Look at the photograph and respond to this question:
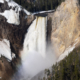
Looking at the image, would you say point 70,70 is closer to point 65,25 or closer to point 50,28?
point 65,25

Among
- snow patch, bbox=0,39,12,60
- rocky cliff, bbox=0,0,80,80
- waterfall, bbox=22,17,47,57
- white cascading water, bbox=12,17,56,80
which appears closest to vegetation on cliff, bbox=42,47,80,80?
rocky cliff, bbox=0,0,80,80

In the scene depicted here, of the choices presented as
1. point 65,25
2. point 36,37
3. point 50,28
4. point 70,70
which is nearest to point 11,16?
point 36,37

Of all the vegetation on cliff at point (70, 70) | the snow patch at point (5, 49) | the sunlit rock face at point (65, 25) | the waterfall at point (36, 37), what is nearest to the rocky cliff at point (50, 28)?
the sunlit rock face at point (65, 25)

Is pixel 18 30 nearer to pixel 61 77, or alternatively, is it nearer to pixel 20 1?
pixel 20 1

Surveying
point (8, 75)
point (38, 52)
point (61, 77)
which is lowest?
point (8, 75)

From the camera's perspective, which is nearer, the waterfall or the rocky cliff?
the rocky cliff

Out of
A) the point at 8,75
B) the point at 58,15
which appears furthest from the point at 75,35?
the point at 8,75

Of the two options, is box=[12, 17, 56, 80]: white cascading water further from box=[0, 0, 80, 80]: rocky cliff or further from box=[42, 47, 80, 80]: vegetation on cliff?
box=[42, 47, 80, 80]: vegetation on cliff
